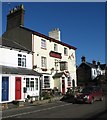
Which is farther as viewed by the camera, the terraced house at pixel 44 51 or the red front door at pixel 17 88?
the terraced house at pixel 44 51

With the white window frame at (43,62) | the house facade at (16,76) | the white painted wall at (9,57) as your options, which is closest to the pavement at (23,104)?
the house facade at (16,76)

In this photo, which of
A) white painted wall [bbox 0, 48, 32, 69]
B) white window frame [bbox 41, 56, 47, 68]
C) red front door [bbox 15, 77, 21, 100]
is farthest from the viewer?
white window frame [bbox 41, 56, 47, 68]

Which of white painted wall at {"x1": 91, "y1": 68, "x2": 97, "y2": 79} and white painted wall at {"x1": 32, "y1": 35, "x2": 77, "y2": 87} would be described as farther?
white painted wall at {"x1": 91, "y1": 68, "x2": 97, "y2": 79}

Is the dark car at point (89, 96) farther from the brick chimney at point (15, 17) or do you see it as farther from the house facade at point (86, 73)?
the house facade at point (86, 73)

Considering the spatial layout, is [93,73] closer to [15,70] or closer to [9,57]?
[9,57]

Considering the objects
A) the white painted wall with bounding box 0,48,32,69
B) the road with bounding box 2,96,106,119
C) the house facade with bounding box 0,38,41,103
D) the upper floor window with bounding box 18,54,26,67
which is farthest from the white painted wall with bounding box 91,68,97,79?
the road with bounding box 2,96,106,119

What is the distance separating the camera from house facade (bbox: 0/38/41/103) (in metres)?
22.9

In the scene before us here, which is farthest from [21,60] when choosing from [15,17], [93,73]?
[93,73]

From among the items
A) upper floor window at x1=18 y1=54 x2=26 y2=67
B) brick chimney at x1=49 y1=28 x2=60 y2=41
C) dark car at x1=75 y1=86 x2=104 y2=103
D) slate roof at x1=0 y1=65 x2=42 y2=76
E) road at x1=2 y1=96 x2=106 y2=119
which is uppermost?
brick chimney at x1=49 y1=28 x2=60 y2=41

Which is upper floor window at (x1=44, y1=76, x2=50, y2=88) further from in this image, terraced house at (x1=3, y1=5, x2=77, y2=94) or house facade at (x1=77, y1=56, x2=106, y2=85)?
house facade at (x1=77, y1=56, x2=106, y2=85)

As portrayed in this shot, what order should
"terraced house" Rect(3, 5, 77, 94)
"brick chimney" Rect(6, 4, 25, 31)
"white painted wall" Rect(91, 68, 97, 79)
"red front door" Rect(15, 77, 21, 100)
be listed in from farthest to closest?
"white painted wall" Rect(91, 68, 97, 79), "brick chimney" Rect(6, 4, 25, 31), "terraced house" Rect(3, 5, 77, 94), "red front door" Rect(15, 77, 21, 100)

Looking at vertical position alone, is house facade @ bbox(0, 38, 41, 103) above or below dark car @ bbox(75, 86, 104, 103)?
above

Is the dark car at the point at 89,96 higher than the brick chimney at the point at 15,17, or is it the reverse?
the brick chimney at the point at 15,17

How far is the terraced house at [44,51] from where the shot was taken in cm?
2989
